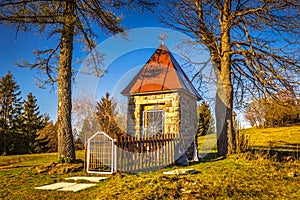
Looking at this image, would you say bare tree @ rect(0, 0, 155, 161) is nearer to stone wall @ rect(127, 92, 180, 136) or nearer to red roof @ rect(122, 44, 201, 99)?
red roof @ rect(122, 44, 201, 99)

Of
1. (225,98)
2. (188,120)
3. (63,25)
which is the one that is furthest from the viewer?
(188,120)

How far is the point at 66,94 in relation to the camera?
27.7 feet

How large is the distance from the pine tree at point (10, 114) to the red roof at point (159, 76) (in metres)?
18.3

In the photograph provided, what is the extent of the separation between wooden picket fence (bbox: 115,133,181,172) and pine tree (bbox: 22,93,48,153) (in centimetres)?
2157

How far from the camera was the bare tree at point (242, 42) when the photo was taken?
8.89 meters

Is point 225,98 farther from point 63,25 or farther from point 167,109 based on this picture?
point 63,25

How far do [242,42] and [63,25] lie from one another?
6773 mm

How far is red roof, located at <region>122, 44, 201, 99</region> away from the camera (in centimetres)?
1120

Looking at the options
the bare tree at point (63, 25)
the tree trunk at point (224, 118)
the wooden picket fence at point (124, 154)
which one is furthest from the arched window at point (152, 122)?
the bare tree at point (63, 25)

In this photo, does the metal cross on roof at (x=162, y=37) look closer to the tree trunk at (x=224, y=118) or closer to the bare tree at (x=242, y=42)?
the bare tree at (x=242, y=42)

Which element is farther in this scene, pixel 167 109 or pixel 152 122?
pixel 152 122

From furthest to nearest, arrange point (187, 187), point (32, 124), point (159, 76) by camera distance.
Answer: point (32, 124)
point (159, 76)
point (187, 187)

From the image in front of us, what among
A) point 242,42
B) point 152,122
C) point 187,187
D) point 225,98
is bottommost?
point 187,187

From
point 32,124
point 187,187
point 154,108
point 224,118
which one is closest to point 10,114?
point 32,124
